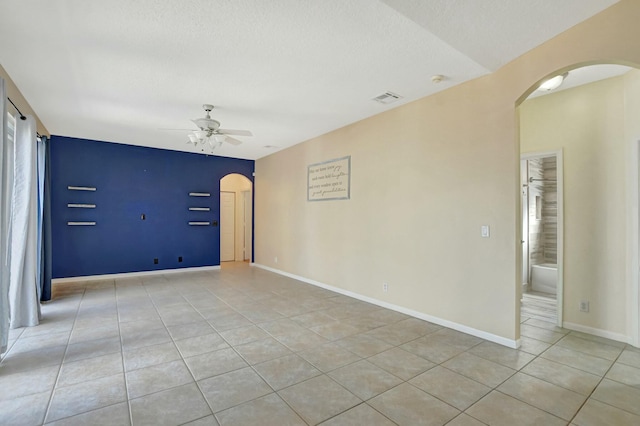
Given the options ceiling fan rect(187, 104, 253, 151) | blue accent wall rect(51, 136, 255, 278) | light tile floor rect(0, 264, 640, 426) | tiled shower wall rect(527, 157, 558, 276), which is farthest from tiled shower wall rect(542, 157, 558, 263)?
blue accent wall rect(51, 136, 255, 278)

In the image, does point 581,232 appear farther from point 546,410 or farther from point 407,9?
point 407,9

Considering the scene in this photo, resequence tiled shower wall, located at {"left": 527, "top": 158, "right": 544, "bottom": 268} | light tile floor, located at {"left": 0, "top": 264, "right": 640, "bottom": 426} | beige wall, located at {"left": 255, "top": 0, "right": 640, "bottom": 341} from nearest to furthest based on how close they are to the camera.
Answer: light tile floor, located at {"left": 0, "top": 264, "right": 640, "bottom": 426} < beige wall, located at {"left": 255, "top": 0, "right": 640, "bottom": 341} < tiled shower wall, located at {"left": 527, "top": 158, "right": 544, "bottom": 268}

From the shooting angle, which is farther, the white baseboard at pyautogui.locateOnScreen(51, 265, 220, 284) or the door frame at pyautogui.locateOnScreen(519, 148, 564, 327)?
the white baseboard at pyautogui.locateOnScreen(51, 265, 220, 284)

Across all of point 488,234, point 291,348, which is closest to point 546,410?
point 488,234

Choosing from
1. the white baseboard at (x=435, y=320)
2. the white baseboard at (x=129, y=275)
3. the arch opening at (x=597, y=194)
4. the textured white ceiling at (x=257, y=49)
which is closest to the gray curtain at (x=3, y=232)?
the textured white ceiling at (x=257, y=49)

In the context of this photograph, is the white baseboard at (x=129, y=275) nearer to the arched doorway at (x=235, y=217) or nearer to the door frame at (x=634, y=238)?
the arched doorway at (x=235, y=217)

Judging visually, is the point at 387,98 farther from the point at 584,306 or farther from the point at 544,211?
the point at 544,211

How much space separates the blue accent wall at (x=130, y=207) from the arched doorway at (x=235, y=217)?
1269 mm

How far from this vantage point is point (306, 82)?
11.0 feet

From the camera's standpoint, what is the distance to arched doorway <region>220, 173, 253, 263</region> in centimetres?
881

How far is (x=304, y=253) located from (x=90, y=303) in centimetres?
350

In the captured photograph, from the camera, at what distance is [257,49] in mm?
2672

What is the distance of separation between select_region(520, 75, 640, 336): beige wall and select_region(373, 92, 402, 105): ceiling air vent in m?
1.93

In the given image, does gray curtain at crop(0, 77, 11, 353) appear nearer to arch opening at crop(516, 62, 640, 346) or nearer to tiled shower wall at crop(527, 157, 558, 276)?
arch opening at crop(516, 62, 640, 346)
